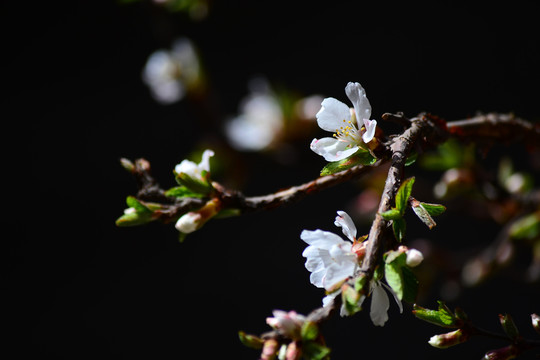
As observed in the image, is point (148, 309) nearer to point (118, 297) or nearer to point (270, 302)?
point (118, 297)

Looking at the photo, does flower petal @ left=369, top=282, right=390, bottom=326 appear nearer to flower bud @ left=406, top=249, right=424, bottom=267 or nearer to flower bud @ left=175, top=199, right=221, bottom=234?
flower bud @ left=406, top=249, right=424, bottom=267

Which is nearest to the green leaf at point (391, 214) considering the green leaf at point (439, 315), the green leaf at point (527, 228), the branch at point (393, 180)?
the branch at point (393, 180)

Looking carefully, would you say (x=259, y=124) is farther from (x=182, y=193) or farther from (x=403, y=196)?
(x=403, y=196)

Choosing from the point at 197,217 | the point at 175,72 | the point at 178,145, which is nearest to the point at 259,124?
the point at 175,72

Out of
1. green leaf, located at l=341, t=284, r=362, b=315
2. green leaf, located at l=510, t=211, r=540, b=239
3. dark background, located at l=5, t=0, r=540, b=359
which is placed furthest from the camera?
dark background, located at l=5, t=0, r=540, b=359

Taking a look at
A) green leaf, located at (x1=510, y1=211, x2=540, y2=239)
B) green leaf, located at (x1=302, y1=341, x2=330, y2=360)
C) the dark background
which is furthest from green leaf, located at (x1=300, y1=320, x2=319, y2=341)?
the dark background
